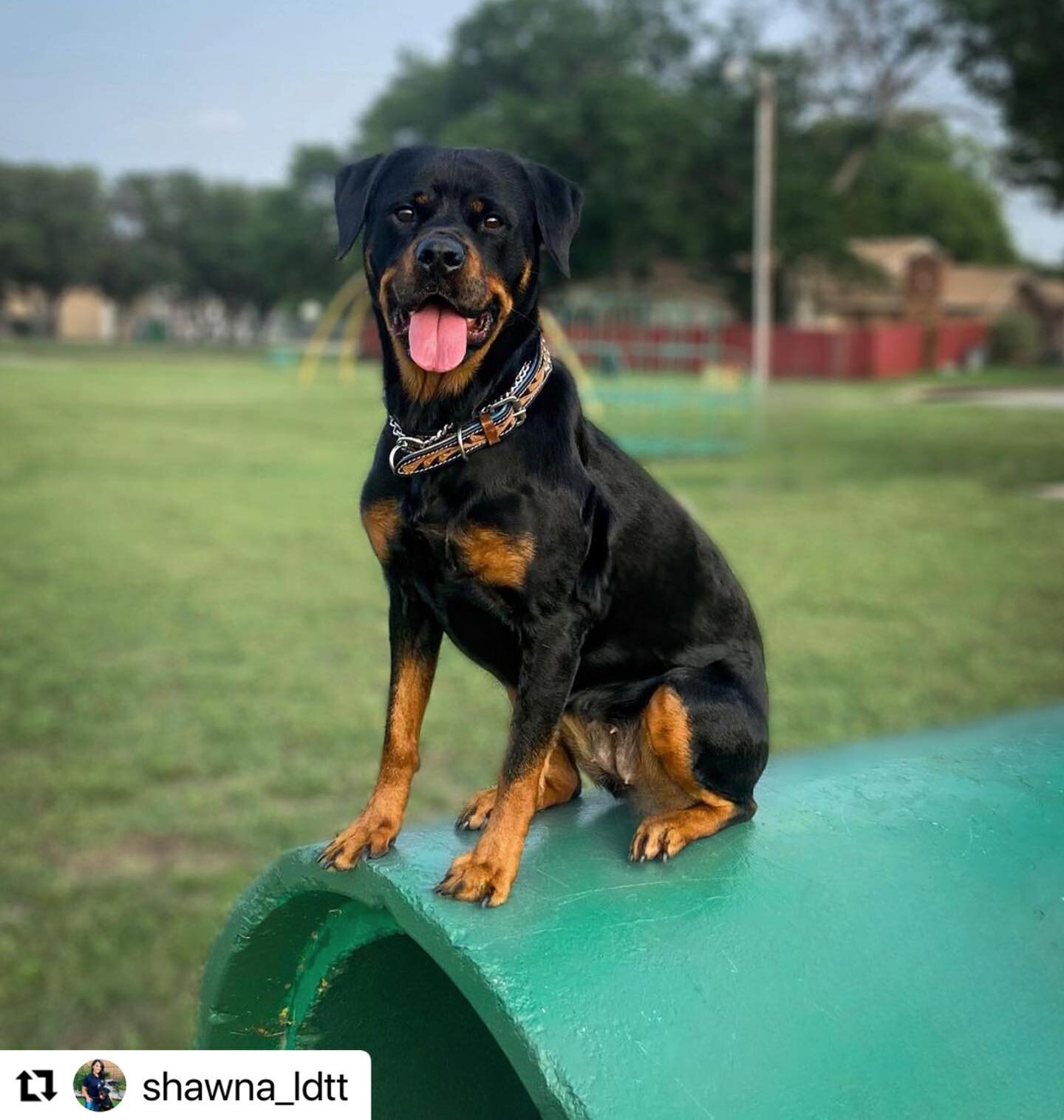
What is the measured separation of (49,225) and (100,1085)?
76326mm

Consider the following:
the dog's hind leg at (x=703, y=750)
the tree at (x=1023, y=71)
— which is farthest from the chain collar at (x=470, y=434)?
the tree at (x=1023, y=71)

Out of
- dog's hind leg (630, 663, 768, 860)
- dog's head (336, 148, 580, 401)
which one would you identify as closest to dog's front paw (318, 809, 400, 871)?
dog's hind leg (630, 663, 768, 860)

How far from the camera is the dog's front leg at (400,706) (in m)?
1.96

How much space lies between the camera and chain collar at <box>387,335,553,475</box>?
5.98ft

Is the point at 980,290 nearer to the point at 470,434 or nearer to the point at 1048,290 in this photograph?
the point at 1048,290

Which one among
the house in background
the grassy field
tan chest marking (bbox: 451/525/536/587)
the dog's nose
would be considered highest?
the house in background

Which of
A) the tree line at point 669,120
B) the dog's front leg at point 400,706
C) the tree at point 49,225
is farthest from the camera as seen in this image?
the tree at point 49,225

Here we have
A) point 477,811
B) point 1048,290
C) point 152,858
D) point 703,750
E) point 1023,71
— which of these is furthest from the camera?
point 1048,290

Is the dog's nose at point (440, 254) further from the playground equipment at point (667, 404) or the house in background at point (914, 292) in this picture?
the house in background at point (914, 292)

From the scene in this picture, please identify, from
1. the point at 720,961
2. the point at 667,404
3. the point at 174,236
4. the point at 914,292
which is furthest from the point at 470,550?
the point at 174,236

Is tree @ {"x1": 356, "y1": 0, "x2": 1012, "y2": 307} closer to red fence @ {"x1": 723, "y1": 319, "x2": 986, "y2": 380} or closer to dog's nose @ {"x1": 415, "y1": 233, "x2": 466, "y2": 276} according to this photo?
red fence @ {"x1": 723, "y1": 319, "x2": 986, "y2": 380}

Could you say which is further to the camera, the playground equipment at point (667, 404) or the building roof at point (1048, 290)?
the building roof at point (1048, 290)

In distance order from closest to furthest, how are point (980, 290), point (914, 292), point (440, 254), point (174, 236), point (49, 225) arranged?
point (440, 254) < point (914, 292) < point (980, 290) < point (49, 225) < point (174, 236)

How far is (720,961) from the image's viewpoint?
5.71 feet
